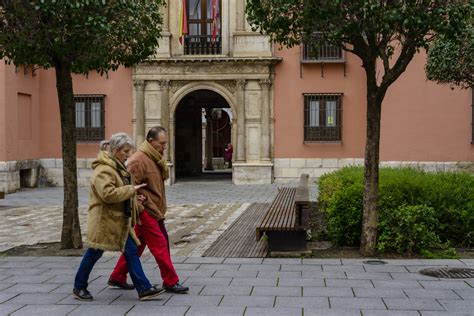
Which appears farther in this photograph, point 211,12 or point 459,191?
point 211,12

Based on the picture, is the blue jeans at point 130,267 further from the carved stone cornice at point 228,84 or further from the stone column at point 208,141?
the stone column at point 208,141

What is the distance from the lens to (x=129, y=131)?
859 inches

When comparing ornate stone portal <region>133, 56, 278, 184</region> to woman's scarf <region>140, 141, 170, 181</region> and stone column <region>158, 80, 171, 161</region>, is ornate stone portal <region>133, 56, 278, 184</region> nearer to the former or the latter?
stone column <region>158, 80, 171, 161</region>

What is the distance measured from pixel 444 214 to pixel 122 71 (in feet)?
50.6

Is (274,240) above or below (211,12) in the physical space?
below

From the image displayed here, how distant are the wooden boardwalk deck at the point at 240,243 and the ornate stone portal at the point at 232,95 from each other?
29.0 ft

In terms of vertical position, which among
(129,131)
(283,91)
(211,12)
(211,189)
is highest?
(211,12)

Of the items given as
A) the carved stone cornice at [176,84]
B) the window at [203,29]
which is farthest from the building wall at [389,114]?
the carved stone cornice at [176,84]

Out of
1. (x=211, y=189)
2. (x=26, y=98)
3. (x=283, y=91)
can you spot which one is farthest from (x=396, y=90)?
(x=26, y=98)

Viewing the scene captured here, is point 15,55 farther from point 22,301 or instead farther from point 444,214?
point 444,214

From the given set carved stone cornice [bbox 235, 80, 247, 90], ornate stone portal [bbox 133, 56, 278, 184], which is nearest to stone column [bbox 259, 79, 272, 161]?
ornate stone portal [bbox 133, 56, 278, 184]

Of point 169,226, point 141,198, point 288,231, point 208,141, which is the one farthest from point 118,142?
point 208,141

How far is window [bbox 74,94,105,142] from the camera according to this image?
22031mm

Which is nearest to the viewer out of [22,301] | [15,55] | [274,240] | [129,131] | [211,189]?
[22,301]
